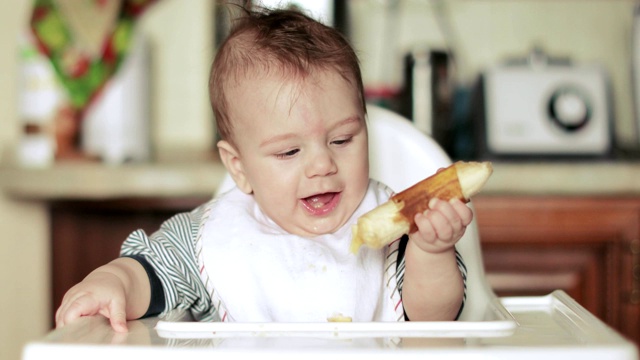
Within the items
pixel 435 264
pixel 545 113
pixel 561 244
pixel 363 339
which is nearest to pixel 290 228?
pixel 435 264

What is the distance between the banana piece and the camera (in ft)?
2.38

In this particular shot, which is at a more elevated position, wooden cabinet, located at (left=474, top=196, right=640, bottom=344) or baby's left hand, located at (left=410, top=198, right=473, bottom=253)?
baby's left hand, located at (left=410, top=198, right=473, bottom=253)

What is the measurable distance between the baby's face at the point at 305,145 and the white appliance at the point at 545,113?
0.94 m

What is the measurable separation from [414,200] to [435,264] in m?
0.11

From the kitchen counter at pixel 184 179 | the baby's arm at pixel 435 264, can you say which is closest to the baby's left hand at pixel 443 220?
the baby's arm at pixel 435 264

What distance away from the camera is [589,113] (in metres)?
1.78

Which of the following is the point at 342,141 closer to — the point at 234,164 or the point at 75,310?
the point at 234,164

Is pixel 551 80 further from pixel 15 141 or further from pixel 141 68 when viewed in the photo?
pixel 15 141

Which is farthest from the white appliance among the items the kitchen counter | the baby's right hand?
the baby's right hand

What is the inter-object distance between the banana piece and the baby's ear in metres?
0.28

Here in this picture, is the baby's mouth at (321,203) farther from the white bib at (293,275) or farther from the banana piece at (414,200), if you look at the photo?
the banana piece at (414,200)

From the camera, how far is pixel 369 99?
1854 mm

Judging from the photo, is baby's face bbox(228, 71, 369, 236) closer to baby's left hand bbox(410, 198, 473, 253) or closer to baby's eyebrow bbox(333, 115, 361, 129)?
baby's eyebrow bbox(333, 115, 361, 129)

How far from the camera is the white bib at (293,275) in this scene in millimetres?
883
